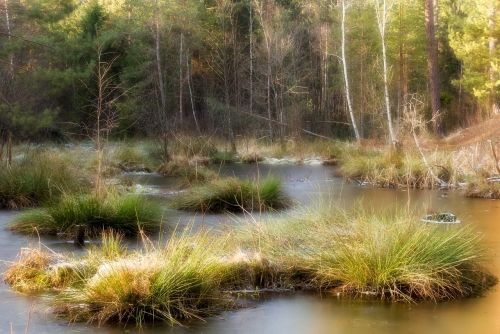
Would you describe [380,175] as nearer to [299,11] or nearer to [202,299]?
[202,299]

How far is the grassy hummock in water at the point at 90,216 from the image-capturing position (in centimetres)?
955

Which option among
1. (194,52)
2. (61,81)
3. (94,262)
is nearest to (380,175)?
(94,262)

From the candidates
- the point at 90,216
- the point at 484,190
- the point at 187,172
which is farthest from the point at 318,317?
the point at 187,172

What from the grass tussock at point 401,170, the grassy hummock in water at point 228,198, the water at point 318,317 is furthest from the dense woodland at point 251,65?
the water at point 318,317

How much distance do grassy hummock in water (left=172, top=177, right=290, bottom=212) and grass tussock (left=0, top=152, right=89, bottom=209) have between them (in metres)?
1.79

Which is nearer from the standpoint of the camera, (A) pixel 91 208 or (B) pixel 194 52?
(A) pixel 91 208

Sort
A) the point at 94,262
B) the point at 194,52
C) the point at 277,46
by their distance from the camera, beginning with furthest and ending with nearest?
1. the point at 194,52
2. the point at 277,46
3. the point at 94,262

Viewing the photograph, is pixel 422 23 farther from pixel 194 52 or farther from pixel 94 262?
pixel 94 262

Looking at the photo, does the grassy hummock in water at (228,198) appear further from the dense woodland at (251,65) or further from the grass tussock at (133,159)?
the dense woodland at (251,65)

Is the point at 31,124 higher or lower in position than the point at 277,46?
lower

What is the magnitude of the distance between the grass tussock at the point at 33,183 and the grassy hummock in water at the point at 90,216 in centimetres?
220

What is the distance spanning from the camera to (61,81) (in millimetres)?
30266

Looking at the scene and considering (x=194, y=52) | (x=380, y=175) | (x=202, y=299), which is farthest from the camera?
(x=194, y=52)

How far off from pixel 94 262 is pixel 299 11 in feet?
104
